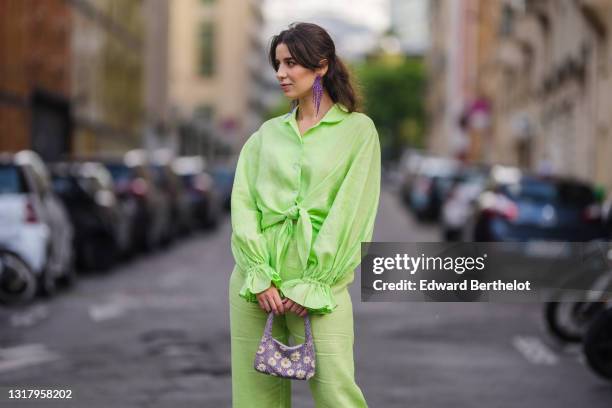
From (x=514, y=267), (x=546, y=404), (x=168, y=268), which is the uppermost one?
(x=514, y=267)

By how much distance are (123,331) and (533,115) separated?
36.5 metres

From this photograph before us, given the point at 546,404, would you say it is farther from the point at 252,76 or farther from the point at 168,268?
the point at 252,76

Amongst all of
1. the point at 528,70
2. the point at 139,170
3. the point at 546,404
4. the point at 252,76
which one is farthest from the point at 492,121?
the point at 252,76

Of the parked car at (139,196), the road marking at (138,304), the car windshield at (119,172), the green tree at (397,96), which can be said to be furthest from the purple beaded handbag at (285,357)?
the green tree at (397,96)

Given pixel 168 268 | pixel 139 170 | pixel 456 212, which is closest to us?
pixel 168 268

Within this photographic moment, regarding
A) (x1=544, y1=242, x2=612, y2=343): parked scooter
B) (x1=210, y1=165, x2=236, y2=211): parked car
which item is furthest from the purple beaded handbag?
(x1=210, y1=165, x2=236, y2=211): parked car

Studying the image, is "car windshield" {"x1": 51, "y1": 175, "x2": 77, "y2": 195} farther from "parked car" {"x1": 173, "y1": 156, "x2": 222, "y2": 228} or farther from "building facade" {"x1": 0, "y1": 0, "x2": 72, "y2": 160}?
"building facade" {"x1": 0, "y1": 0, "x2": 72, "y2": 160}

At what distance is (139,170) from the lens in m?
23.1

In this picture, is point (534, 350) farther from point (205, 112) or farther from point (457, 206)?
point (205, 112)

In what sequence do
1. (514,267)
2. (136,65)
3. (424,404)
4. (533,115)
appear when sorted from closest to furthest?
(514,267) → (424,404) → (533,115) → (136,65)

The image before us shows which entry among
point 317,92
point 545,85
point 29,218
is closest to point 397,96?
point 545,85

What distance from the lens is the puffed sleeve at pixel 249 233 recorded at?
4.25m

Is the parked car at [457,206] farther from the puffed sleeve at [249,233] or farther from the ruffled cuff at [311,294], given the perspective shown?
the ruffled cuff at [311,294]

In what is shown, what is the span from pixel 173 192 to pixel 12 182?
42.9ft
